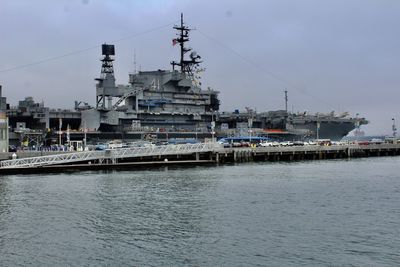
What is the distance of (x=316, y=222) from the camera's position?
22844mm

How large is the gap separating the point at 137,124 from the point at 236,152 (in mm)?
25551

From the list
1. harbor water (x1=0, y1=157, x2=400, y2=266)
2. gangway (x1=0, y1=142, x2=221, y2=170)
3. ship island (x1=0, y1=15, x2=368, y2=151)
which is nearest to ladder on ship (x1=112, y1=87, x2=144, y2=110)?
ship island (x1=0, y1=15, x2=368, y2=151)

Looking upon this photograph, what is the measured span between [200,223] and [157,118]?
2529 inches

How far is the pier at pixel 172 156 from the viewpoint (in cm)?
4960

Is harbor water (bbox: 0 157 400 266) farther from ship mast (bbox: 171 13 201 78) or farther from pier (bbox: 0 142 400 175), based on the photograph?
ship mast (bbox: 171 13 201 78)

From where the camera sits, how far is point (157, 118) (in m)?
86.5

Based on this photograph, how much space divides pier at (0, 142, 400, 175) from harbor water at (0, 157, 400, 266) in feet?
32.5

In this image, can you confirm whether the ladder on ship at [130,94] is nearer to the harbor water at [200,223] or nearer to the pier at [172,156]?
the pier at [172,156]

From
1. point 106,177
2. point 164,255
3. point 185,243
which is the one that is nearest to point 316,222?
point 185,243

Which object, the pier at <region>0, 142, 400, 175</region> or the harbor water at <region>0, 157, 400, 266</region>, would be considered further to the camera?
the pier at <region>0, 142, 400, 175</region>

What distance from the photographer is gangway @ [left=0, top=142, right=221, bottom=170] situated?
48.8 m

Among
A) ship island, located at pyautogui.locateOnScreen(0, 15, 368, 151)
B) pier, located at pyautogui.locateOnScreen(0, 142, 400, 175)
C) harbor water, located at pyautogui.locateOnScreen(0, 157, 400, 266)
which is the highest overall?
ship island, located at pyautogui.locateOnScreen(0, 15, 368, 151)

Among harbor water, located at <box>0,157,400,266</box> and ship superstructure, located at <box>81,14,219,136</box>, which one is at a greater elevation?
ship superstructure, located at <box>81,14,219,136</box>

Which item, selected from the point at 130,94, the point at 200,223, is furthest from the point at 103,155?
the point at 130,94
